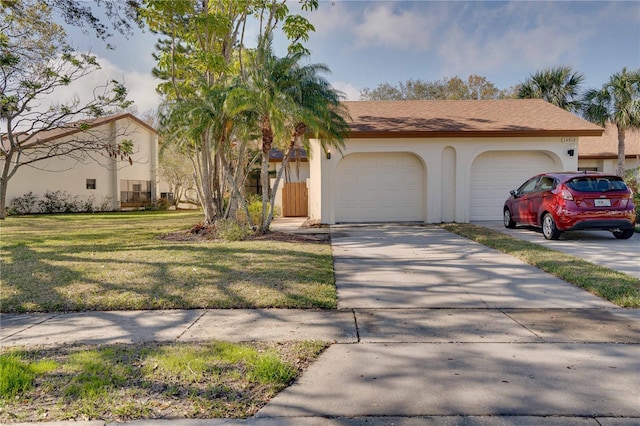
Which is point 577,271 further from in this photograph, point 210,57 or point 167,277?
point 210,57

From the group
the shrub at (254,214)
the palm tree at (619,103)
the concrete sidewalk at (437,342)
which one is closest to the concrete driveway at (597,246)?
the concrete sidewalk at (437,342)

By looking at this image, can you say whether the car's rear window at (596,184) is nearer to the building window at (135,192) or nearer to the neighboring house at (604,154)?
the neighboring house at (604,154)

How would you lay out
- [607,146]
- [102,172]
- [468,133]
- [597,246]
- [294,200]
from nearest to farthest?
[597,246]
[468,133]
[294,200]
[607,146]
[102,172]

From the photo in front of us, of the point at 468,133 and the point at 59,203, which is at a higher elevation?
the point at 468,133

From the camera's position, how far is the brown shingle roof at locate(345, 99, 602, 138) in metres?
14.3

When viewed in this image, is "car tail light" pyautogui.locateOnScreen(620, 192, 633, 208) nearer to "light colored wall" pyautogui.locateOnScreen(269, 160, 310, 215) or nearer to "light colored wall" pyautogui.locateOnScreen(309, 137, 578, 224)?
"light colored wall" pyautogui.locateOnScreen(309, 137, 578, 224)

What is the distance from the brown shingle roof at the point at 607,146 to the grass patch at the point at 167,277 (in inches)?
699

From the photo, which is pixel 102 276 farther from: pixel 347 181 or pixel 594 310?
pixel 347 181

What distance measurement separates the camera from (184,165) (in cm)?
2966

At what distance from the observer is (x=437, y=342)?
167 inches

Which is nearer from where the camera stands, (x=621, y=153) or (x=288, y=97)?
Result: (x=288, y=97)

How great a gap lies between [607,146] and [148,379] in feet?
82.9

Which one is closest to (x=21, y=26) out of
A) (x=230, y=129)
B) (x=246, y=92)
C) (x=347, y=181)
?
(x=230, y=129)

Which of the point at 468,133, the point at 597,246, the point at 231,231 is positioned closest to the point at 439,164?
the point at 468,133
